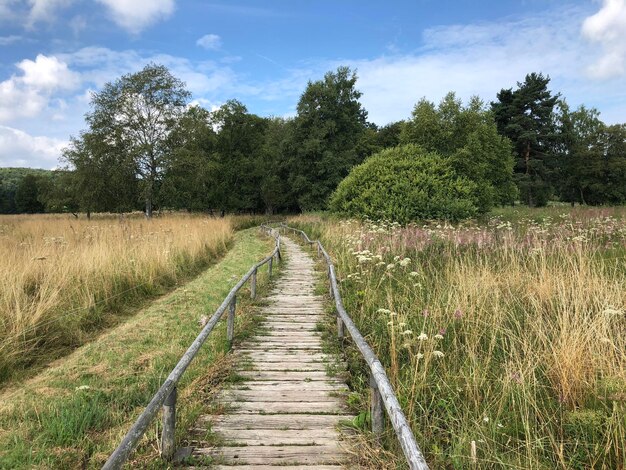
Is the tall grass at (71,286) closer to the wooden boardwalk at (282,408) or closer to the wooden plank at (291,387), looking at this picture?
the wooden boardwalk at (282,408)

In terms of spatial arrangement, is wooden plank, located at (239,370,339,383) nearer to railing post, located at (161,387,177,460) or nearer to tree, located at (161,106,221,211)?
railing post, located at (161,387,177,460)

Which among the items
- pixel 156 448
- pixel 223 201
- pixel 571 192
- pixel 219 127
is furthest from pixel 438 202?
pixel 571 192

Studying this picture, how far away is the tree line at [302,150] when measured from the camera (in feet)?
87.3

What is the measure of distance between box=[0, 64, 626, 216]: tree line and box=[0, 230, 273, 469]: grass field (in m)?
13.8

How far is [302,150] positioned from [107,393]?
125ft

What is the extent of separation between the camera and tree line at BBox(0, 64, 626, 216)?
26609 mm

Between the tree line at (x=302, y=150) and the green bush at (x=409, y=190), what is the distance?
127 centimetres

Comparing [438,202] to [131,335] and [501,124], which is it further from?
[501,124]

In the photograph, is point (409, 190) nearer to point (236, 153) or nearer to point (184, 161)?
point (184, 161)

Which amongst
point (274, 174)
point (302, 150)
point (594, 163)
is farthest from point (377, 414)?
point (594, 163)

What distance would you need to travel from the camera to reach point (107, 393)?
4.48 metres

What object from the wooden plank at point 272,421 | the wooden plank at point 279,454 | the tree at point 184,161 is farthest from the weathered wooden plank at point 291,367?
the tree at point 184,161

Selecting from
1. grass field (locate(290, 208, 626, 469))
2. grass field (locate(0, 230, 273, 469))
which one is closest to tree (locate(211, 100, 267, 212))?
grass field (locate(0, 230, 273, 469))

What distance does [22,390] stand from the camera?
4523 mm
